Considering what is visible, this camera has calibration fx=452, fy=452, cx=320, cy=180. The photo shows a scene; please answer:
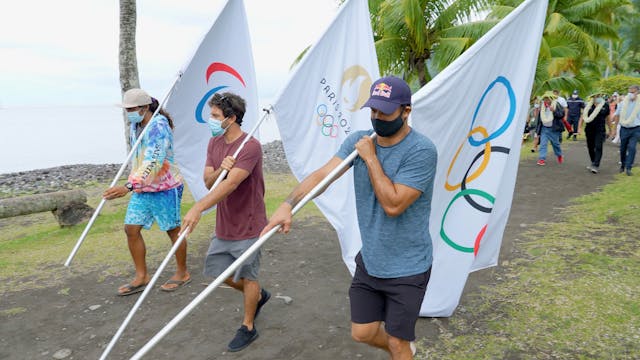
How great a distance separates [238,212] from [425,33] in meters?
13.5

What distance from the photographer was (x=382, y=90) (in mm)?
2447

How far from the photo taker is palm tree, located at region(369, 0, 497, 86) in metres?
14.6

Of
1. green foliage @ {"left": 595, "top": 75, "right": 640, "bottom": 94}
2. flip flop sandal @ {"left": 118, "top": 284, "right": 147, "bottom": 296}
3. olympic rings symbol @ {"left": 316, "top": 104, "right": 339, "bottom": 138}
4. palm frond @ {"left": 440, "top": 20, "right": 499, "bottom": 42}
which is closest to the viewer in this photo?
flip flop sandal @ {"left": 118, "top": 284, "right": 147, "bottom": 296}

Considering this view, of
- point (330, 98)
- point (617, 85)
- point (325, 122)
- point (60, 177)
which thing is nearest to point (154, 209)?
point (325, 122)

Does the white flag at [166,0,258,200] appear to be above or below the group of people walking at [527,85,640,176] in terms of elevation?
above

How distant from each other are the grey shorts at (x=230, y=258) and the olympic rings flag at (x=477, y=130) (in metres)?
1.44

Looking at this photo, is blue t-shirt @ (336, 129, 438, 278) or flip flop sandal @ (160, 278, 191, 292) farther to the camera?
flip flop sandal @ (160, 278, 191, 292)

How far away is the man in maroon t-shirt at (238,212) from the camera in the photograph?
3.57 meters

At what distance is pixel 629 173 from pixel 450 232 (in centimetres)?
842

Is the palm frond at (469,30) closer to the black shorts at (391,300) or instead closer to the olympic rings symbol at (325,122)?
the olympic rings symbol at (325,122)

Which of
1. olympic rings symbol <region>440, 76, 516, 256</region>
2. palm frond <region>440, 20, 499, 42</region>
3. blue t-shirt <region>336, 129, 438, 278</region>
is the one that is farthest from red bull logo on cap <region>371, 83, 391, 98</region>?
palm frond <region>440, 20, 499, 42</region>

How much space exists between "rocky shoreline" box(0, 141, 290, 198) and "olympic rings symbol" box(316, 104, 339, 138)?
7910 millimetres

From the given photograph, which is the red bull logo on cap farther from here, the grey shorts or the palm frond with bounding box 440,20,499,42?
the palm frond with bounding box 440,20,499,42

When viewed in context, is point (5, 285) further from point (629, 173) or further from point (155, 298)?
point (629, 173)
